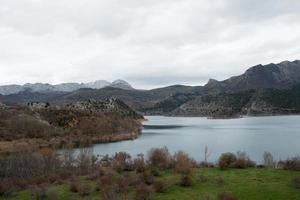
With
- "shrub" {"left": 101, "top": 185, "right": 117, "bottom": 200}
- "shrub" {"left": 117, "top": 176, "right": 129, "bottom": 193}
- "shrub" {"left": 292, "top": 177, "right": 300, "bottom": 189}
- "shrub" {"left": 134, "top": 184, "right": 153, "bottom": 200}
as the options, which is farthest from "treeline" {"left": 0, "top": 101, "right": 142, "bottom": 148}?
"shrub" {"left": 292, "top": 177, "right": 300, "bottom": 189}

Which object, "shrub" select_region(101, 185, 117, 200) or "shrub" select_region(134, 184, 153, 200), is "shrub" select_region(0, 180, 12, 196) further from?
"shrub" select_region(134, 184, 153, 200)

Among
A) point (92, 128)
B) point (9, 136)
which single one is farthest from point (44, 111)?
point (9, 136)

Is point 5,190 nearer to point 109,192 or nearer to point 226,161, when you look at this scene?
point 109,192

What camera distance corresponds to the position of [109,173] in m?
22.0

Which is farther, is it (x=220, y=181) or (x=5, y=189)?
(x=5, y=189)

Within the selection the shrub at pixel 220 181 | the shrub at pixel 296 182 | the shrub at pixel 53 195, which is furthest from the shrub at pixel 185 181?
the shrub at pixel 53 195

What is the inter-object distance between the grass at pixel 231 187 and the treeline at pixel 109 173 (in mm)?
334

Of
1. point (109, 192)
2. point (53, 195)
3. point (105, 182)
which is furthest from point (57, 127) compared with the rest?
point (109, 192)

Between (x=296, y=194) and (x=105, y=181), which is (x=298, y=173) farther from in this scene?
(x=105, y=181)

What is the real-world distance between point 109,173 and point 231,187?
22.5 ft

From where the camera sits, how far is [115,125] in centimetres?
10800

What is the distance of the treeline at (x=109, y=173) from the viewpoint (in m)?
18.3

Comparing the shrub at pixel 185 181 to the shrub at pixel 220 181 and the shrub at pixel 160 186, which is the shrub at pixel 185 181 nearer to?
the shrub at pixel 160 186

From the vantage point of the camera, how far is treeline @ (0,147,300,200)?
18281mm
